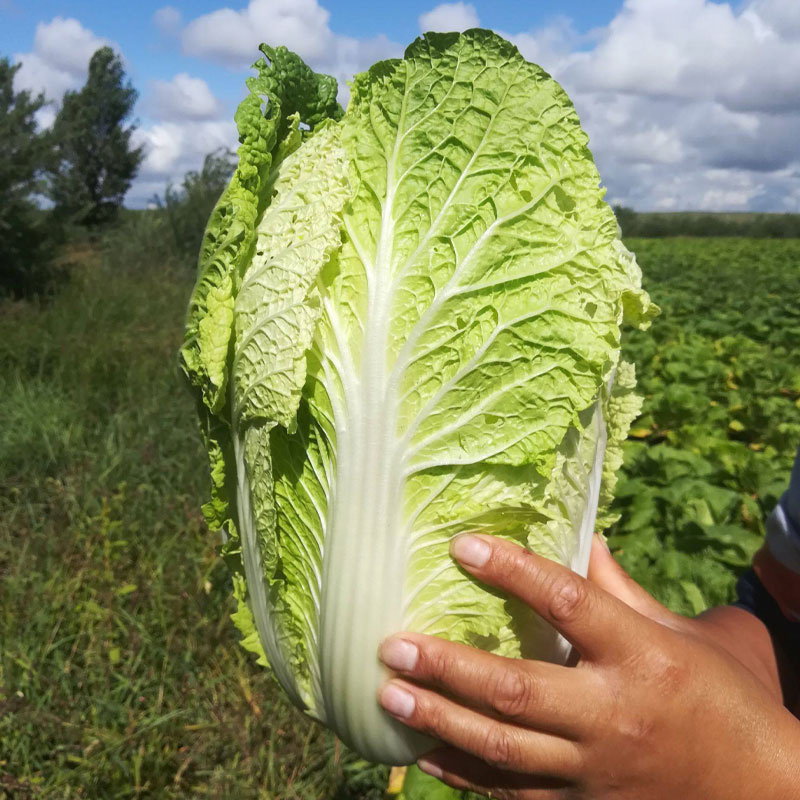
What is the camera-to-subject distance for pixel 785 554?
87.3 inches

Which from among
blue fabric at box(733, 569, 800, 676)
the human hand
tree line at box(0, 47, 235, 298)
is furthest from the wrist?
tree line at box(0, 47, 235, 298)

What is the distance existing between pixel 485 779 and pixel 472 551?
0.65 metres

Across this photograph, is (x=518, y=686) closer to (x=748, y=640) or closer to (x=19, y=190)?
(x=748, y=640)

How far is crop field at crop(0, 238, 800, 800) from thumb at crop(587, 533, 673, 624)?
207 cm

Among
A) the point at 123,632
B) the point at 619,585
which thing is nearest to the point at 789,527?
the point at 619,585

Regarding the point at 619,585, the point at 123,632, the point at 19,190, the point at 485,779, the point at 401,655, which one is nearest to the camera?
the point at 401,655

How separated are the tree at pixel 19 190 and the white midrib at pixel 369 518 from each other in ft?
38.2

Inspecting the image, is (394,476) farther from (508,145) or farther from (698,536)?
(698,536)

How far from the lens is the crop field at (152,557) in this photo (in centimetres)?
331

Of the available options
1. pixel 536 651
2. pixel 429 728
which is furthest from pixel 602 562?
pixel 429 728

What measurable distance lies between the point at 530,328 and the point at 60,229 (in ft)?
47.8

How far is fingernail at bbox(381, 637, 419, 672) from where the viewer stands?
1.54 metres

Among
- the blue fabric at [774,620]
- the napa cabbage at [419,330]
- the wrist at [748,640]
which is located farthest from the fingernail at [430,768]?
the blue fabric at [774,620]

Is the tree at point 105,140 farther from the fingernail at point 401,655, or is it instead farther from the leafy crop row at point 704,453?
the fingernail at point 401,655
